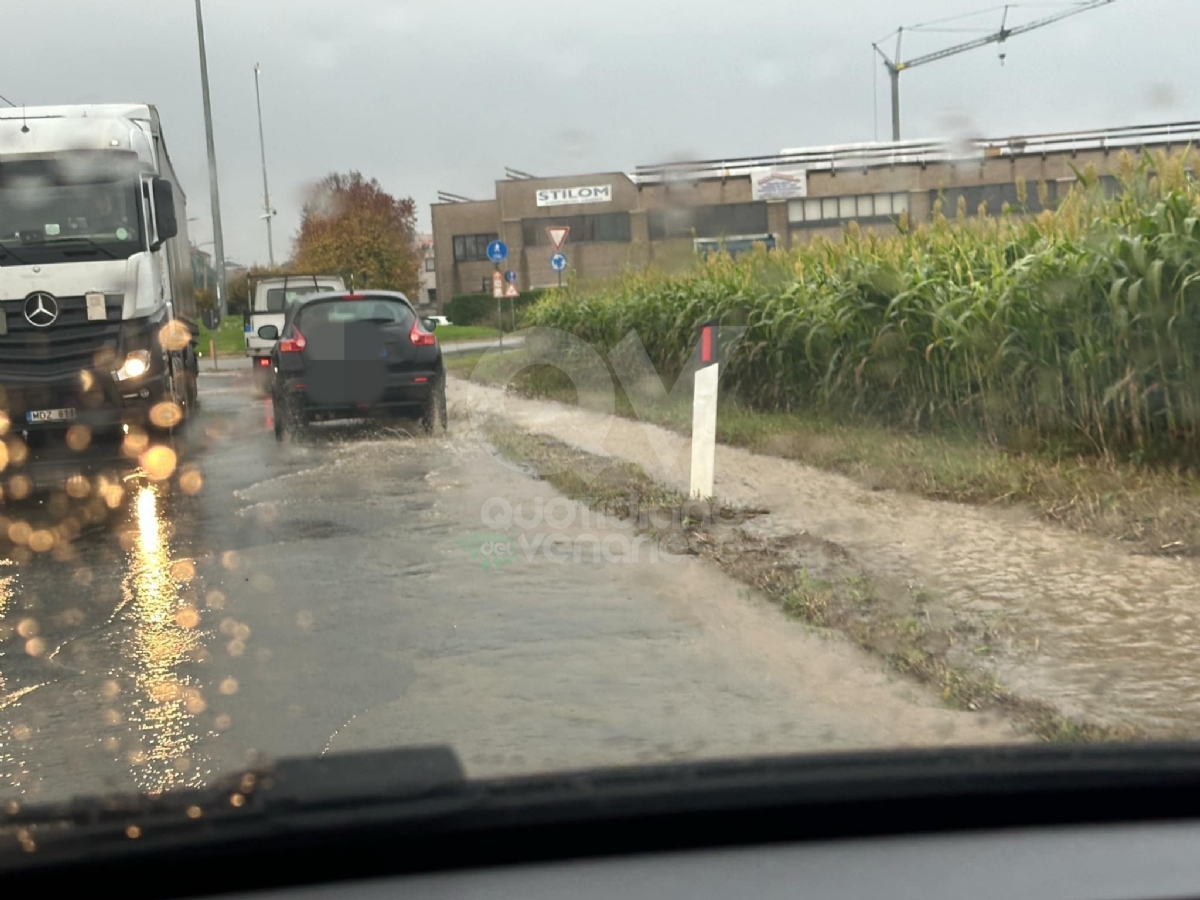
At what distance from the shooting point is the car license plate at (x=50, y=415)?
44.0 ft

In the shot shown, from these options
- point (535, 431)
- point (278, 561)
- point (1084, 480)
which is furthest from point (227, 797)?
point (535, 431)

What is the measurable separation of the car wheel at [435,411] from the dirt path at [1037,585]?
14.5ft

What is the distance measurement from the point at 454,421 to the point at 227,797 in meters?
14.6

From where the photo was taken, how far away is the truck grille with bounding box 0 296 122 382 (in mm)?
13414

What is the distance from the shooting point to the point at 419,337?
1448 cm

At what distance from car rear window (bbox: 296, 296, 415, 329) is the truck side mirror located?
6.13 ft

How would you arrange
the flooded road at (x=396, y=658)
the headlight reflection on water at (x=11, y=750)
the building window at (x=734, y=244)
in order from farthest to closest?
the building window at (x=734, y=244) → the flooded road at (x=396, y=658) → the headlight reflection on water at (x=11, y=750)

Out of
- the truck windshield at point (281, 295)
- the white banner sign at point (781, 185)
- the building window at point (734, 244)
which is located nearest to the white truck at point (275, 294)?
the truck windshield at point (281, 295)

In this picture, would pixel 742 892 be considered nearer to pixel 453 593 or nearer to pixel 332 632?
pixel 332 632

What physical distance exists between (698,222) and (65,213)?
28.3 ft

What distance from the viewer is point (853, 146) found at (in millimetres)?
21797

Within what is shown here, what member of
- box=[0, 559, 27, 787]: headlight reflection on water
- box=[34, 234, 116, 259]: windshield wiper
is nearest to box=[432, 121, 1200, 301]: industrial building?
box=[34, 234, 116, 259]: windshield wiper

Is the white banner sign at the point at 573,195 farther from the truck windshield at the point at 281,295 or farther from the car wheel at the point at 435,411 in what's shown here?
the car wheel at the point at 435,411

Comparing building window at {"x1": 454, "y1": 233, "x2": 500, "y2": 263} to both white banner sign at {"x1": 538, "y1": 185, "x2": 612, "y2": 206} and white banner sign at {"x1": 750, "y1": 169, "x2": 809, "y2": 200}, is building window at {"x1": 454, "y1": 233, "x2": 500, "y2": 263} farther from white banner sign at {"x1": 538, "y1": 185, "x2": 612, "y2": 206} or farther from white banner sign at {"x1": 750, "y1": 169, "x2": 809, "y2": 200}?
white banner sign at {"x1": 750, "y1": 169, "x2": 809, "y2": 200}
